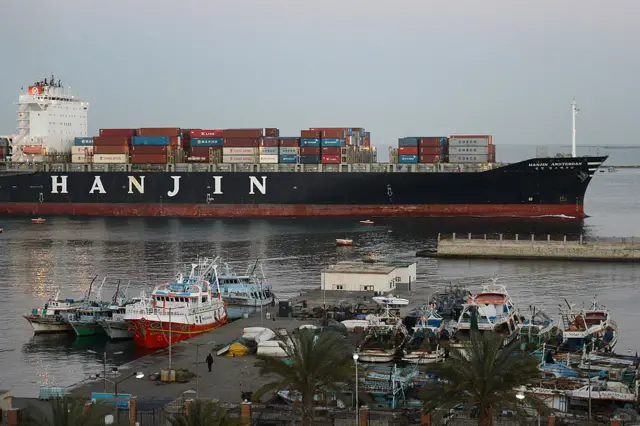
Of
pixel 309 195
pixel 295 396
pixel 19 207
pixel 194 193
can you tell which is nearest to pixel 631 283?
pixel 295 396

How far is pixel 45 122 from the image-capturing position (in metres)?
75.4

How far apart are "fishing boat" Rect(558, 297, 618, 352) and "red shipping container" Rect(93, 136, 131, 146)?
47033 mm

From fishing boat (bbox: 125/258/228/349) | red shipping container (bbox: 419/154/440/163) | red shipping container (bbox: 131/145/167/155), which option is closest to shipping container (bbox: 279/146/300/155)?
red shipping container (bbox: 131/145/167/155)

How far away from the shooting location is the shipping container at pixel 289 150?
67.6 m

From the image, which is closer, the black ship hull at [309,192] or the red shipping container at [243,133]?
the black ship hull at [309,192]

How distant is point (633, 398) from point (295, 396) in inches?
249

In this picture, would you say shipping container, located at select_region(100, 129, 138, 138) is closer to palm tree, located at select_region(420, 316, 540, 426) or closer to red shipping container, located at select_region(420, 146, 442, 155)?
red shipping container, located at select_region(420, 146, 442, 155)

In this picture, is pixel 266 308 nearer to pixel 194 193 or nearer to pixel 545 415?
pixel 545 415

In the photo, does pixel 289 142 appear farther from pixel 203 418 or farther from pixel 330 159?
pixel 203 418

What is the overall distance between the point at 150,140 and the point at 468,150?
71.8ft

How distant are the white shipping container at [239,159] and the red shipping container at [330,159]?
16.4 ft

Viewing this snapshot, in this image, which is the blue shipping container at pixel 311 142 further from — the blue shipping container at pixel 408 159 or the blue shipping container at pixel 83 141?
the blue shipping container at pixel 83 141

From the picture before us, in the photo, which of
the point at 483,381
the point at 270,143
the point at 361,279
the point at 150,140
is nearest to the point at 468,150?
the point at 270,143

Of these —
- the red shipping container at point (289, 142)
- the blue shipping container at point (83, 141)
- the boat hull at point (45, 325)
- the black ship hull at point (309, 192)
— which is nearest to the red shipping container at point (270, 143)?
the red shipping container at point (289, 142)
